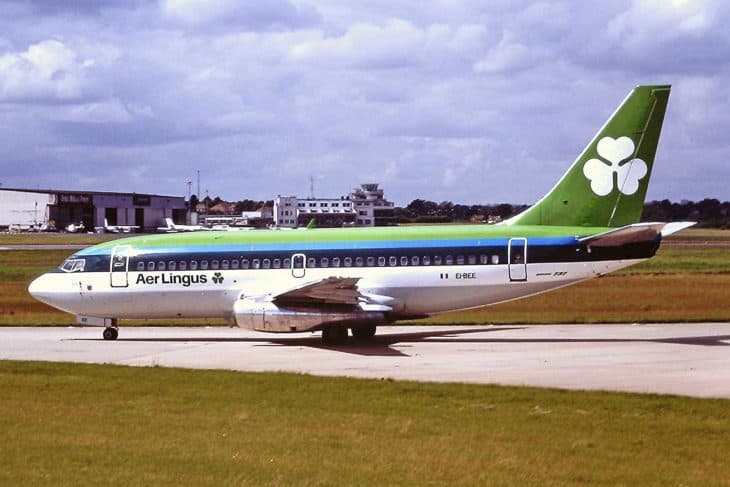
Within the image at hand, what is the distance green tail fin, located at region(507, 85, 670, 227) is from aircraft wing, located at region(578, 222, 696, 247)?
88cm

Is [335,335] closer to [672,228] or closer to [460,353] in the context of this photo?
[460,353]

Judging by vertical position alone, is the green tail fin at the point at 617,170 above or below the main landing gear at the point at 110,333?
above

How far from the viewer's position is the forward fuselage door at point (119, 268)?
3438 cm

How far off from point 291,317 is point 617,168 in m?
10.6

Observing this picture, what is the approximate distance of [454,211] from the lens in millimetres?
160000

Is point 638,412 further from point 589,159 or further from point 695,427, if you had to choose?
point 589,159

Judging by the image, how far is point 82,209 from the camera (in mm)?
181375

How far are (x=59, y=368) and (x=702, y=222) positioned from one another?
13772 centimetres

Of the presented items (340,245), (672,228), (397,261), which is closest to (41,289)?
(340,245)

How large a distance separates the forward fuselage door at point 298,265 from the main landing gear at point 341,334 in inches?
78.4

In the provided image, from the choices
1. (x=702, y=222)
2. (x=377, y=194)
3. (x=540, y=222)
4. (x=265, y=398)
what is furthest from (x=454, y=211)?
(x=265, y=398)

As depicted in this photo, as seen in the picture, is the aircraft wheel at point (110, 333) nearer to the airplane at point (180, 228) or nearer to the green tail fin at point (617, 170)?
the green tail fin at point (617, 170)

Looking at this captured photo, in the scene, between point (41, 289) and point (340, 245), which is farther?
point (41, 289)

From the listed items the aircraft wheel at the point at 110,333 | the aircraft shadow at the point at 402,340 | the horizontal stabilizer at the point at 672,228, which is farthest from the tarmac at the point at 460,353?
the horizontal stabilizer at the point at 672,228
